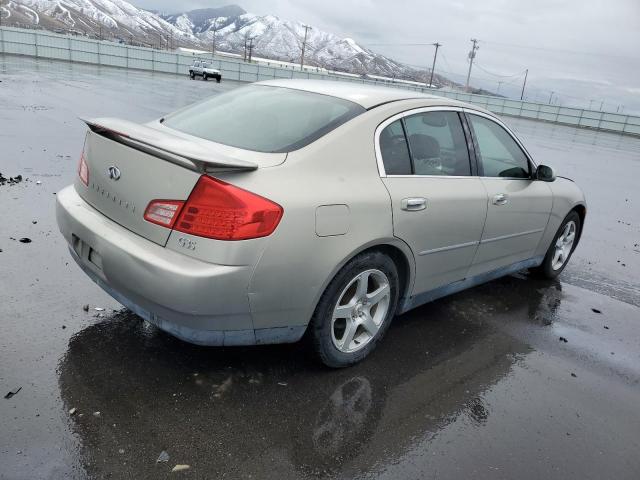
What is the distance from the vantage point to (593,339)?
13.6ft

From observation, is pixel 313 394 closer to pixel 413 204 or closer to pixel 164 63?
pixel 413 204

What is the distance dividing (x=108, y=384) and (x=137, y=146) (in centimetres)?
126

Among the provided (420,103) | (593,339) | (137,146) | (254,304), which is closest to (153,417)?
(254,304)

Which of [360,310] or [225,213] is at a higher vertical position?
[225,213]

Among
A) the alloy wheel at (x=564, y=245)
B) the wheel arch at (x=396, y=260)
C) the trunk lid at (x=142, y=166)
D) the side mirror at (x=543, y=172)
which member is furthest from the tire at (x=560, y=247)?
the trunk lid at (x=142, y=166)

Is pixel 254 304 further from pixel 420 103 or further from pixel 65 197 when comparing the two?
pixel 420 103

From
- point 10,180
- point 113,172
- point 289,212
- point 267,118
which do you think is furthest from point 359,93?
point 10,180

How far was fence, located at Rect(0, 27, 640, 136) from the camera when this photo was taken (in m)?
38.0

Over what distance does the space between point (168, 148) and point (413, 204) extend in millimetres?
1442

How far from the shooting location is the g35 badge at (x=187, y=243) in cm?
255

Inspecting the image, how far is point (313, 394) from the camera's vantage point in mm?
2988

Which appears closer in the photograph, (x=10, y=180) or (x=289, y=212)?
(x=289, y=212)

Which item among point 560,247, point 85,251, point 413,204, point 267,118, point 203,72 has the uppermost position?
point 267,118

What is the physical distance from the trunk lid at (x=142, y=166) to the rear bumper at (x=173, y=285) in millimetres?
93
